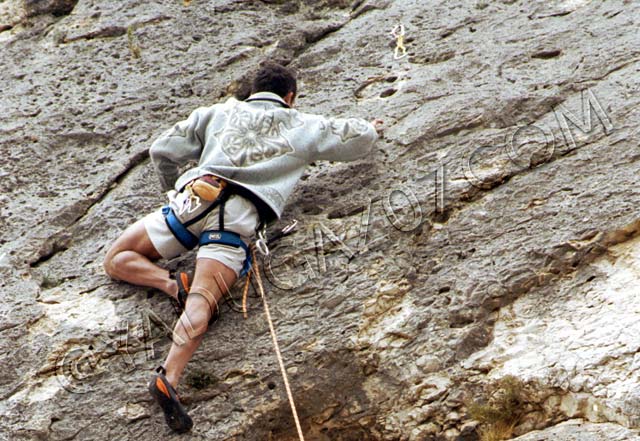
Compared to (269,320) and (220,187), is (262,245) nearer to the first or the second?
(220,187)

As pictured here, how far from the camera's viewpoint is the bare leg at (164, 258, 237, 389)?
17.2 ft

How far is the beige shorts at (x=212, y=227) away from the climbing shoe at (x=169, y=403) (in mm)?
740

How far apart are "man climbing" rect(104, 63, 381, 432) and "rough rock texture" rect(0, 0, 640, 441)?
198 millimetres

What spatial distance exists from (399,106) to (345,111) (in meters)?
0.37

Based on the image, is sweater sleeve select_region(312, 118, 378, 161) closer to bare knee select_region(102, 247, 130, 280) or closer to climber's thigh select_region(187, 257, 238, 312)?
climber's thigh select_region(187, 257, 238, 312)

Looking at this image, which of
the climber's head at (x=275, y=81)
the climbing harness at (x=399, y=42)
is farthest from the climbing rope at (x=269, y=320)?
the climbing harness at (x=399, y=42)

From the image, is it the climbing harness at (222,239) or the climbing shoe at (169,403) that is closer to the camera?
the climbing shoe at (169,403)

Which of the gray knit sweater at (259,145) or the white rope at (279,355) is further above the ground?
the gray knit sweater at (259,145)

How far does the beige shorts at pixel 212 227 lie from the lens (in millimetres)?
5586

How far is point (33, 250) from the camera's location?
614 centimetres

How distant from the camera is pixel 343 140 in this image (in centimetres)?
606

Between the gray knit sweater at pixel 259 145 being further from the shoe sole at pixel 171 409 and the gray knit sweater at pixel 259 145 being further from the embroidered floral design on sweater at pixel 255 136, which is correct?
the shoe sole at pixel 171 409

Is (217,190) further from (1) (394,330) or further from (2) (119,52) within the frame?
(2) (119,52)

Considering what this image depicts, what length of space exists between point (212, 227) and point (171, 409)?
3.50 ft
